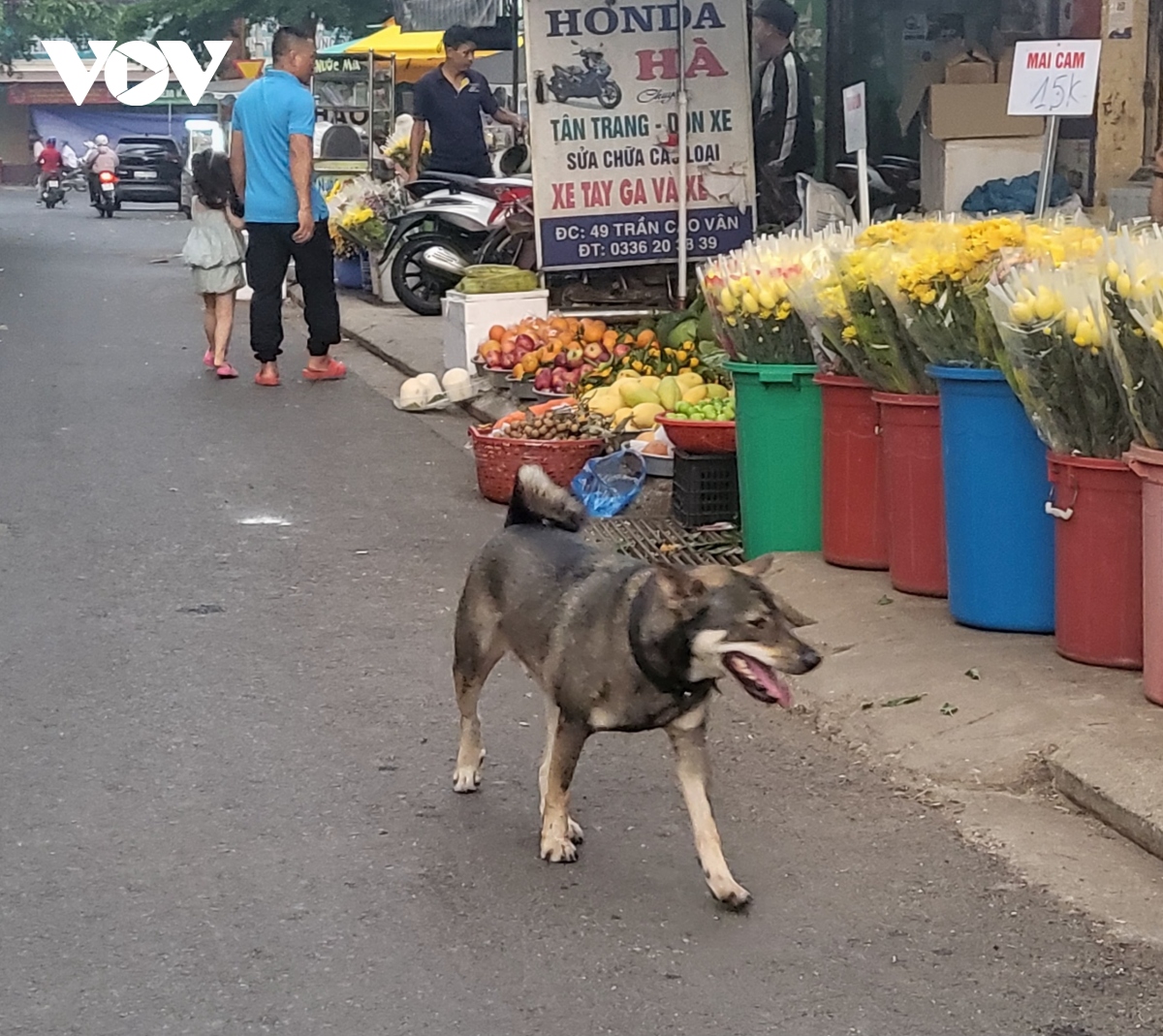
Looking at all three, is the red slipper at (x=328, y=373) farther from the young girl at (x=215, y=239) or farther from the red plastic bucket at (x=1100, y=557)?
Result: the red plastic bucket at (x=1100, y=557)

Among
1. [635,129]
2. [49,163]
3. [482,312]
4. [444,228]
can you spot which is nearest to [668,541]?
[482,312]

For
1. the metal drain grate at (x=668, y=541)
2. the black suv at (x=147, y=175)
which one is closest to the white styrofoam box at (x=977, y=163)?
the metal drain grate at (x=668, y=541)

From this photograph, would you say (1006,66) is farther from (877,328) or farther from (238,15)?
(238,15)

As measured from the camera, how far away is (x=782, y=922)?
4285mm

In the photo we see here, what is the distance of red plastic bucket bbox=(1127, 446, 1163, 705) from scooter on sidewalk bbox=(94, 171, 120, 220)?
127 ft

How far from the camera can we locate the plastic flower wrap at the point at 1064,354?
5.54 m

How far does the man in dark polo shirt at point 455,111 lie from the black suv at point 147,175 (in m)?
29.3

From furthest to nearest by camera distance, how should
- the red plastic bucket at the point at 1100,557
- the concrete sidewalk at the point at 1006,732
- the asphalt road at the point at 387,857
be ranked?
the red plastic bucket at the point at 1100,557 < the concrete sidewalk at the point at 1006,732 < the asphalt road at the point at 387,857

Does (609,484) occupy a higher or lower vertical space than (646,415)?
lower

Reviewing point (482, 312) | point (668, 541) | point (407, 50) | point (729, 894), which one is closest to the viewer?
point (729, 894)

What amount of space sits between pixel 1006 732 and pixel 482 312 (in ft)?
23.2

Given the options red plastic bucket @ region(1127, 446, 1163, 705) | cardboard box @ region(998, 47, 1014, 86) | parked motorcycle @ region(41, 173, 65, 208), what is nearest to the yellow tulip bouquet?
red plastic bucket @ region(1127, 446, 1163, 705)

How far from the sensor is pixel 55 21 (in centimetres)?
5684

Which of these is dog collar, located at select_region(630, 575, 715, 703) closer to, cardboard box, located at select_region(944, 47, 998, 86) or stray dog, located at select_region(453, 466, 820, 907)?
stray dog, located at select_region(453, 466, 820, 907)
